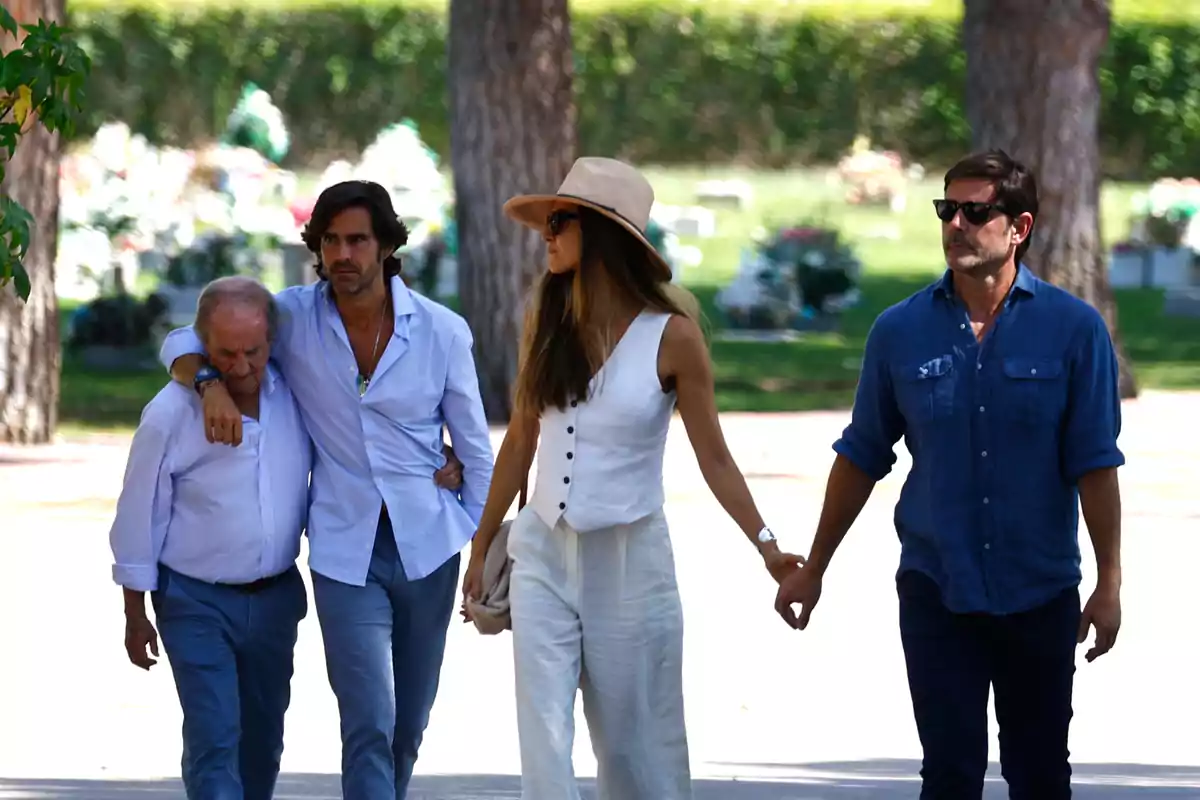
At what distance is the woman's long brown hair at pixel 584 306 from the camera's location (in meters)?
5.25

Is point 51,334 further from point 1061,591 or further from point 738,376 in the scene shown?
point 1061,591

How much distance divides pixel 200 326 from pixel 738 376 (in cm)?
1535

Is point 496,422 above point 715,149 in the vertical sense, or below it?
below

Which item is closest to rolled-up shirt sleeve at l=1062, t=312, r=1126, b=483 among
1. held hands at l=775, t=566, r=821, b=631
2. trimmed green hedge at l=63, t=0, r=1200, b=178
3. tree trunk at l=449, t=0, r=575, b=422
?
held hands at l=775, t=566, r=821, b=631

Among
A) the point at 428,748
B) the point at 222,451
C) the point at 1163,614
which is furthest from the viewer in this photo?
the point at 1163,614

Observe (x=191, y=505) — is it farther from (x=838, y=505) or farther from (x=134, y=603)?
(x=838, y=505)

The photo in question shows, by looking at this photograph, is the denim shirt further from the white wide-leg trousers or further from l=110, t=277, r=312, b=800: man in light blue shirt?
l=110, t=277, r=312, b=800: man in light blue shirt

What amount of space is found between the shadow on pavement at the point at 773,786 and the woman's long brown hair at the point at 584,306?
180 centimetres

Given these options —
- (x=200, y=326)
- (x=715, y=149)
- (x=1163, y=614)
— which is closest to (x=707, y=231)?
(x=715, y=149)

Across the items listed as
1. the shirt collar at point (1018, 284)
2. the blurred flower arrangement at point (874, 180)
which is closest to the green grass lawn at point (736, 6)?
the blurred flower arrangement at point (874, 180)

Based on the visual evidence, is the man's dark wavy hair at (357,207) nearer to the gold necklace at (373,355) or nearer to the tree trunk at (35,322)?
the gold necklace at (373,355)

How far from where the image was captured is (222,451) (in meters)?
5.48

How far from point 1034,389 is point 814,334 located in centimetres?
1928

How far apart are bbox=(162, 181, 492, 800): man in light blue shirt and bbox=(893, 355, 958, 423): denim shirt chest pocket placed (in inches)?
43.4
